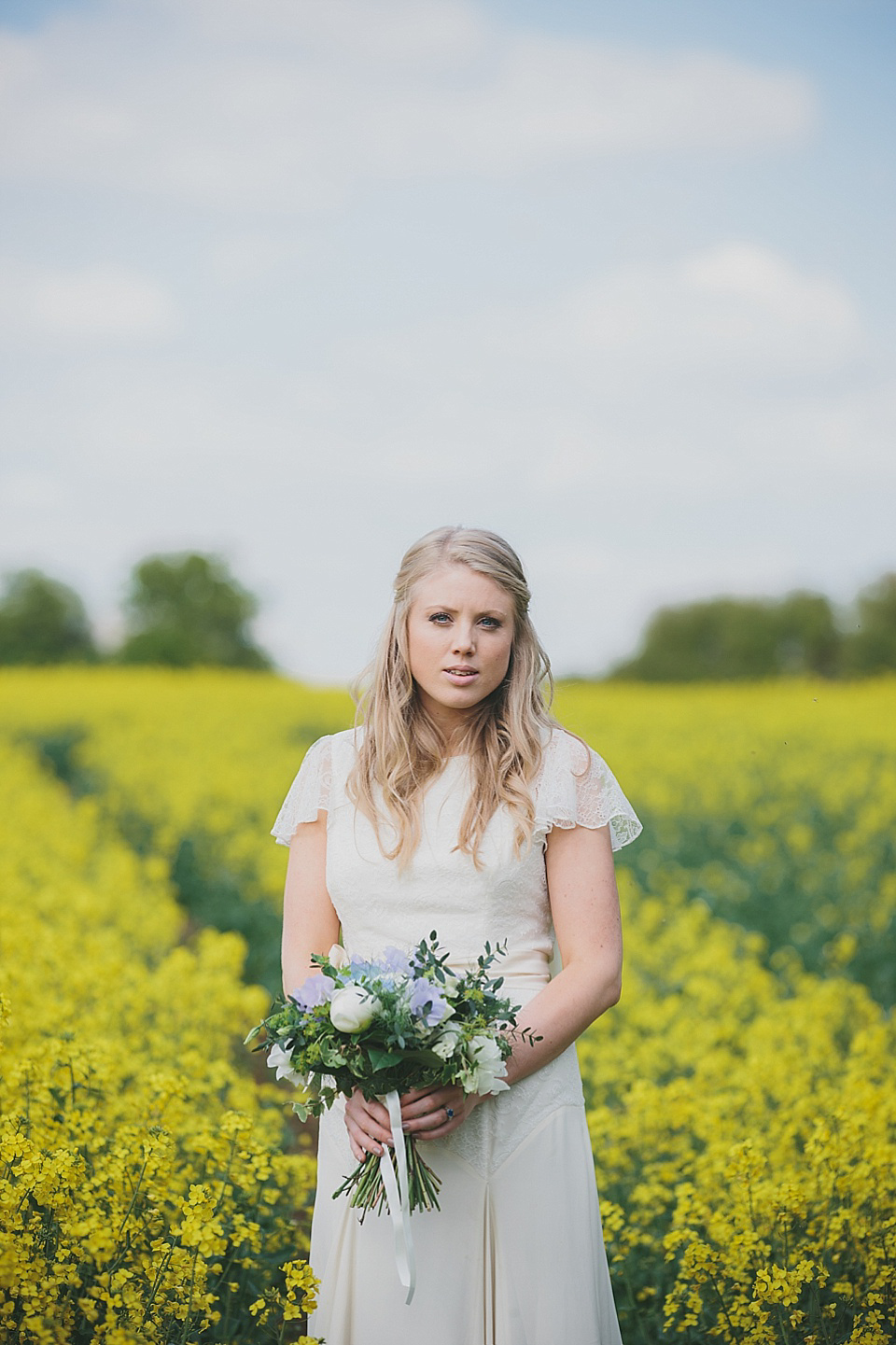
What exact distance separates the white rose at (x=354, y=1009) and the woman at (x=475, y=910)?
0.92 feet

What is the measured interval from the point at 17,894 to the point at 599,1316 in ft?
14.3

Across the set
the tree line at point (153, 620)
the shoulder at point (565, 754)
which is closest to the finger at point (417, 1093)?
the shoulder at point (565, 754)

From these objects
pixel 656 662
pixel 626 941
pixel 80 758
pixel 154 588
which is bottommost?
pixel 626 941

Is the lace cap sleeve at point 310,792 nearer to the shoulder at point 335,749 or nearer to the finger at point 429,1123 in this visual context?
the shoulder at point 335,749

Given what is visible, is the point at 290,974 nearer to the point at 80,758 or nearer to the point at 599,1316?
the point at 599,1316

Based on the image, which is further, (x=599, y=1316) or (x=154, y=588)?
(x=154, y=588)

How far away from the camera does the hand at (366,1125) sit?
210 centimetres

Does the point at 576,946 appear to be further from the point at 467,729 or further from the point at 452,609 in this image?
the point at 452,609

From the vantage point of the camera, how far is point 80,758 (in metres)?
13.8

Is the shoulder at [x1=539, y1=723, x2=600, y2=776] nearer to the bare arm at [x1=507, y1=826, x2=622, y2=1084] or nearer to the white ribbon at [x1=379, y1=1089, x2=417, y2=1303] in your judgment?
the bare arm at [x1=507, y1=826, x2=622, y2=1084]

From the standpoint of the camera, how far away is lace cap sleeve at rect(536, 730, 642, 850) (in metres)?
2.36

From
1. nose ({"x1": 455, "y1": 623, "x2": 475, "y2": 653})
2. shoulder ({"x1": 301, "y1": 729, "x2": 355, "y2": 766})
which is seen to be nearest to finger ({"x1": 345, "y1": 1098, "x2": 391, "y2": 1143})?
shoulder ({"x1": 301, "y1": 729, "x2": 355, "y2": 766})

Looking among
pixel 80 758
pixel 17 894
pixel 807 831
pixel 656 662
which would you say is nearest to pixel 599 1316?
pixel 17 894

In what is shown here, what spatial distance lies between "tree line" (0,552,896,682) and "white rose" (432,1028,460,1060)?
53.7ft
